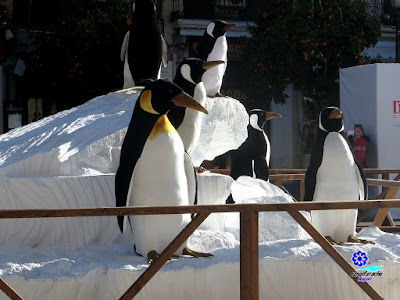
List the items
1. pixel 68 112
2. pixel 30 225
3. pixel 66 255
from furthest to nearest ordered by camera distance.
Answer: pixel 68 112 → pixel 30 225 → pixel 66 255

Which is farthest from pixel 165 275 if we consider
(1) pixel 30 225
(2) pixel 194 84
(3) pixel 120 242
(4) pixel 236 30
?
(4) pixel 236 30

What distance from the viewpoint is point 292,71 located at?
51.4 feet

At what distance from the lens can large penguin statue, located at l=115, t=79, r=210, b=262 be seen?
12.0 feet

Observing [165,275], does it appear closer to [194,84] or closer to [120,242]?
[120,242]

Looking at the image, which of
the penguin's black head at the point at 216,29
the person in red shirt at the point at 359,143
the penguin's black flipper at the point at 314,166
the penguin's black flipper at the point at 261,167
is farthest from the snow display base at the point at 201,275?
the person in red shirt at the point at 359,143

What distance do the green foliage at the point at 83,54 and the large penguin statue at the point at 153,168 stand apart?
10.1 m

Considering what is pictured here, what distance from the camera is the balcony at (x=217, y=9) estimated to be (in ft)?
56.0

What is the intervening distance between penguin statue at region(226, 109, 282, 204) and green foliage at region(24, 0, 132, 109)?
7561 mm

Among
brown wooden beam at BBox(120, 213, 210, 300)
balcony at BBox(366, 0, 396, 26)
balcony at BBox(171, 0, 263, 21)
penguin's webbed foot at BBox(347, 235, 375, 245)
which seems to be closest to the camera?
brown wooden beam at BBox(120, 213, 210, 300)

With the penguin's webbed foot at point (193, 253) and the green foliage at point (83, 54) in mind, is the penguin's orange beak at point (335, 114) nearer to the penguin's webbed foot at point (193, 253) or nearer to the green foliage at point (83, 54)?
the penguin's webbed foot at point (193, 253)

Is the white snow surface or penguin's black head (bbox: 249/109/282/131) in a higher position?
penguin's black head (bbox: 249/109/282/131)

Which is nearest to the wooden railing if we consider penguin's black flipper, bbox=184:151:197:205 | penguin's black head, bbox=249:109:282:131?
penguin's black flipper, bbox=184:151:197:205

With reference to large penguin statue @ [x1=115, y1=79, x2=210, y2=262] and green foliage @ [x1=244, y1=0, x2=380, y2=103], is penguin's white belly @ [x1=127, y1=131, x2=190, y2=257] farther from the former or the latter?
green foliage @ [x1=244, y1=0, x2=380, y2=103]

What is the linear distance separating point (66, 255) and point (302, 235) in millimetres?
1570
